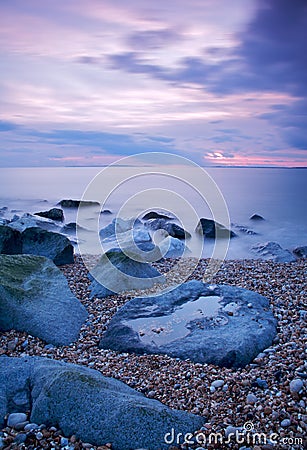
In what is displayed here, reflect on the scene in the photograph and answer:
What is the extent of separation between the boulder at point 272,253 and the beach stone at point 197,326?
431 centimetres

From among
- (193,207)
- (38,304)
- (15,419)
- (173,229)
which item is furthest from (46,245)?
(193,207)

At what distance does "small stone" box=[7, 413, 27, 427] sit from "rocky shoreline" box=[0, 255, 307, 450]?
0.16 feet

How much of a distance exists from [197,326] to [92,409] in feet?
5.81

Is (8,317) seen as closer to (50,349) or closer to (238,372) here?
(50,349)

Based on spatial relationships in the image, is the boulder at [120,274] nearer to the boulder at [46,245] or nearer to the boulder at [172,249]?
the boulder at [46,245]

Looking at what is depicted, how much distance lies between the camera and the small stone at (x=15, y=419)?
2746 mm

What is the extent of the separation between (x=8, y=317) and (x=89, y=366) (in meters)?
1.20

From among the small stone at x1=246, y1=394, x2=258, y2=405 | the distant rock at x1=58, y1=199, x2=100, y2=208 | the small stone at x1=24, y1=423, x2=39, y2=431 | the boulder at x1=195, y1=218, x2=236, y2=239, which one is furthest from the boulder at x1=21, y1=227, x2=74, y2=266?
the distant rock at x1=58, y1=199, x2=100, y2=208

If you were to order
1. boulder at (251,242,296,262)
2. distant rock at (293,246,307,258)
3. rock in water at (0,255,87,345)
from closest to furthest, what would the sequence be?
rock in water at (0,255,87,345), boulder at (251,242,296,262), distant rock at (293,246,307,258)

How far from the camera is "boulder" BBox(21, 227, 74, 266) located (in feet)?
24.0

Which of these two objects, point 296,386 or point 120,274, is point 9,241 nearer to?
point 120,274

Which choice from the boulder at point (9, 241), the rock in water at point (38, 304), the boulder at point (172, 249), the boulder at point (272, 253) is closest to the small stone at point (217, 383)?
the rock in water at point (38, 304)

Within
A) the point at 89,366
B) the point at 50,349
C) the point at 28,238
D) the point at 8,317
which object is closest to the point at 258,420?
the point at 89,366

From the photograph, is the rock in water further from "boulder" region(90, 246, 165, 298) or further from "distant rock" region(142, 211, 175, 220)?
"distant rock" region(142, 211, 175, 220)
